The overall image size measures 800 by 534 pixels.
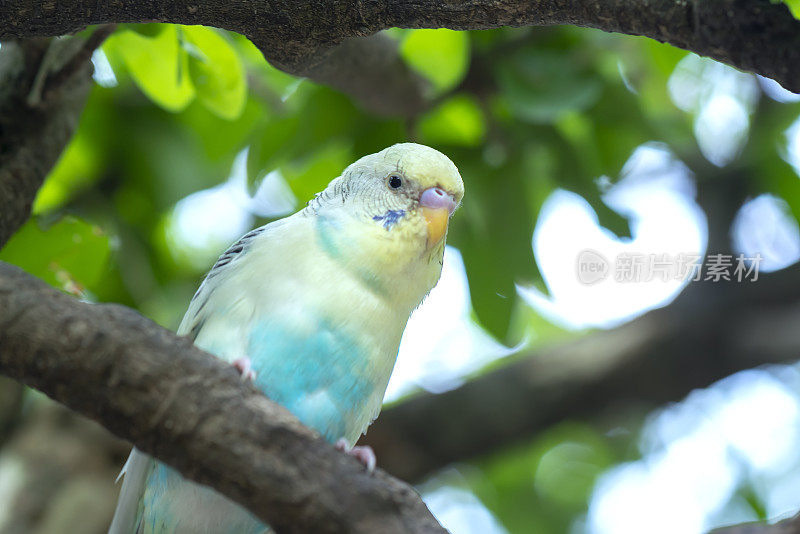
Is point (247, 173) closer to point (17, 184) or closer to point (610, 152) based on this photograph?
point (17, 184)

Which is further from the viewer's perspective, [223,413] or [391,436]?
[391,436]

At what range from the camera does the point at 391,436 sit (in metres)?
4.07

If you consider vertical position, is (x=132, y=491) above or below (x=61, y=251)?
below

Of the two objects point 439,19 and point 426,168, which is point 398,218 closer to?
point 426,168

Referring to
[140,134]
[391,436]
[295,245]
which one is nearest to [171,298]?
[140,134]

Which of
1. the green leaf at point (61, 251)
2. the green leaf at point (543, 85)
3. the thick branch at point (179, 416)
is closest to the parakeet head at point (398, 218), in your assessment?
the thick branch at point (179, 416)

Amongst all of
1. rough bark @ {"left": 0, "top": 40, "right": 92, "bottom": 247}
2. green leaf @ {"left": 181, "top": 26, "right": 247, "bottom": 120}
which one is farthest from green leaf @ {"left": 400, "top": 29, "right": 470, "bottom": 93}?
rough bark @ {"left": 0, "top": 40, "right": 92, "bottom": 247}

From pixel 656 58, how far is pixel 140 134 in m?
2.59

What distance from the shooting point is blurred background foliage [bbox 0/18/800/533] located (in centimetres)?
342

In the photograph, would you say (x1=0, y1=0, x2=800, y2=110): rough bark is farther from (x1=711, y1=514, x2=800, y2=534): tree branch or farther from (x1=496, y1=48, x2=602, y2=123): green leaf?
(x1=496, y1=48, x2=602, y2=123): green leaf

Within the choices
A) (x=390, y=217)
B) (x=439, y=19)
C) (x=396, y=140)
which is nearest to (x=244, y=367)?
(x=390, y=217)

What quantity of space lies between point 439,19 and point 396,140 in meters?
1.99

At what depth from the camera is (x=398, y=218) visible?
2.54 meters

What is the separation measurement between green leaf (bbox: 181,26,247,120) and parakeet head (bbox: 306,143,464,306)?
936mm
